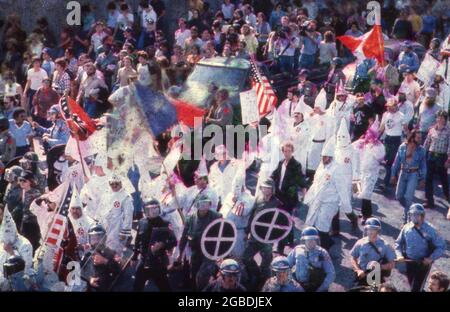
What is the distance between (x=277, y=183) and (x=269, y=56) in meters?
6.47

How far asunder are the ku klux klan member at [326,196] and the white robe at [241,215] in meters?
1.08

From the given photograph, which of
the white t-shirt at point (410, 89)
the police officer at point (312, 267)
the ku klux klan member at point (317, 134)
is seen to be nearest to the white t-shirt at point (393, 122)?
the ku klux klan member at point (317, 134)

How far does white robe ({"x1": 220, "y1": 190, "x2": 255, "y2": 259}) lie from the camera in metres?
Answer: 13.0

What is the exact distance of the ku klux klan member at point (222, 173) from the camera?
1407 centimetres

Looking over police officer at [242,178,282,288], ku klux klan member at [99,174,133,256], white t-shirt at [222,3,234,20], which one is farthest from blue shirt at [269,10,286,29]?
ku klux klan member at [99,174,133,256]

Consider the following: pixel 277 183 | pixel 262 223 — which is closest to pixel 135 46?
pixel 277 183

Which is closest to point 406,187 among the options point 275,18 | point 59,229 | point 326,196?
point 326,196

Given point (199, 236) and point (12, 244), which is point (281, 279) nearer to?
point (199, 236)

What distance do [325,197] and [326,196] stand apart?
2 centimetres

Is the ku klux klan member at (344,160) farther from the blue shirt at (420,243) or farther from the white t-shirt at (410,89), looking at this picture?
the white t-shirt at (410,89)

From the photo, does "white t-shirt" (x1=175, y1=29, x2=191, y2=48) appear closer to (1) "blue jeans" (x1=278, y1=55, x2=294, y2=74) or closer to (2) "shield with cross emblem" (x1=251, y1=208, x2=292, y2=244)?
(1) "blue jeans" (x1=278, y1=55, x2=294, y2=74)

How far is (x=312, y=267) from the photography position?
39.7 feet

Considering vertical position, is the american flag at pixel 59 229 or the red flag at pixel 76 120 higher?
the red flag at pixel 76 120
